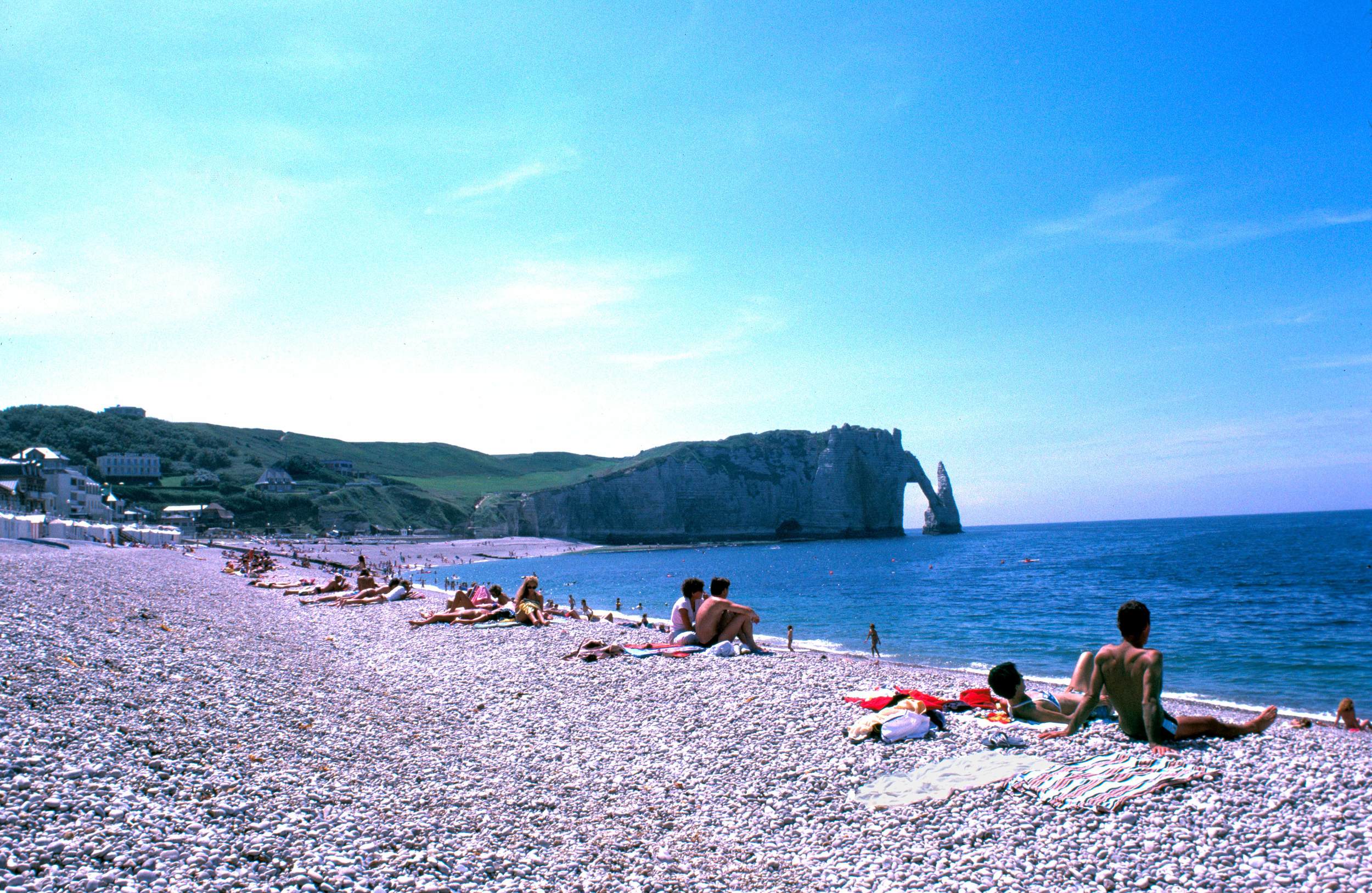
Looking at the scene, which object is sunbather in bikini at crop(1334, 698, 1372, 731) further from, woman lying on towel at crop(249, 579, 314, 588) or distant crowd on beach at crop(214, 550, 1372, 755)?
woman lying on towel at crop(249, 579, 314, 588)

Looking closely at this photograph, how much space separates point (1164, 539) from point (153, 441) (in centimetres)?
14629

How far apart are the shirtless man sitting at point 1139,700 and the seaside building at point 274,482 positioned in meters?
115

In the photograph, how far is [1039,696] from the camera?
26.9ft

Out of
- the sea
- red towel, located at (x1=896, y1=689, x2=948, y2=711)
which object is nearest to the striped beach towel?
red towel, located at (x1=896, y1=689, x2=948, y2=711)

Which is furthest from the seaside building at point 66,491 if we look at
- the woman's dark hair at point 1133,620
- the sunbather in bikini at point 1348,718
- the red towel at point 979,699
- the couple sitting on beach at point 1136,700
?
the sunbather in bikini at point 1348,718

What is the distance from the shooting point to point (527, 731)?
806 centimetres

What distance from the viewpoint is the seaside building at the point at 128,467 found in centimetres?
9762

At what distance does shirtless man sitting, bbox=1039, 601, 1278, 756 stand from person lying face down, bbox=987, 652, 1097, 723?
240 mm

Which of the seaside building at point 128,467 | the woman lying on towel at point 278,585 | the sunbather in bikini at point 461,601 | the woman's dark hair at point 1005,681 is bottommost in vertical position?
the woman lying on towel at point 278,585

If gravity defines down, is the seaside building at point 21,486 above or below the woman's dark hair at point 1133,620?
above

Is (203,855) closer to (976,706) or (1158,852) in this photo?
(1158,852)

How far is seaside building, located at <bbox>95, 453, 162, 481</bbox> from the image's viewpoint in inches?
3844

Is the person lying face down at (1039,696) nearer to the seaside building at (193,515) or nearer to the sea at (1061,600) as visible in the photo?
the sea at (1061,600)

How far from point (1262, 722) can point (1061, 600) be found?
112 feet
